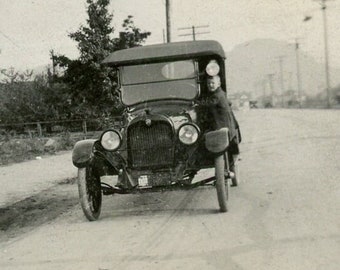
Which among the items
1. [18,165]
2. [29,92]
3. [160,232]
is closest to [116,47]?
[29,92]

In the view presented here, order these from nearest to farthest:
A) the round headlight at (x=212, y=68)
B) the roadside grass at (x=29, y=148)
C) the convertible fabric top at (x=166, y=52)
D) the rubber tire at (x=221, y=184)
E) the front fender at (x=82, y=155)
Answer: the rubber tire at (x=221, y=184) < the front fender at (x=82, y=155) < the round headlight at (x=212, y=68) < the convertible fabric top at (x=166, y=52) < the roadside grass at (x=29, y=148)

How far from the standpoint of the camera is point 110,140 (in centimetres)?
773

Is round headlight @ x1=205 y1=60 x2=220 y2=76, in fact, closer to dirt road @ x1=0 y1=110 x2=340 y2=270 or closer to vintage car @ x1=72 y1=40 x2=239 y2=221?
vintage car @ x1=72 y1=40 x2=239 y2=221

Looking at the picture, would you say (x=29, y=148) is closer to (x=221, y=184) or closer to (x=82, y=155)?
(x=82, y=155)

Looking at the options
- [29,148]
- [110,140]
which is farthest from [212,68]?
[29,148]

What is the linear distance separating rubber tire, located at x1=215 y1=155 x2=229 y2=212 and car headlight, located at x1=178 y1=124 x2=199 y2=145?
443mm

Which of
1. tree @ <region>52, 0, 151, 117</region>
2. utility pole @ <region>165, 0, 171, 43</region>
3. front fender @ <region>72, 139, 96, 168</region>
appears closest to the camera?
front fender @ <region>72, 139, 96, 168</region>

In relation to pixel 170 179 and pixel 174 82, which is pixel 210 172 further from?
pixel 170 179

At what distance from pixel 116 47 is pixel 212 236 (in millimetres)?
23565

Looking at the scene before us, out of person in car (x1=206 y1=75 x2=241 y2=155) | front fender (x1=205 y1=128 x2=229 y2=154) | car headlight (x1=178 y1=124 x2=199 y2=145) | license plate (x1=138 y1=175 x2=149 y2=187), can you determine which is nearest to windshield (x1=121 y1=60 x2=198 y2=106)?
person in car (x1=206 y1=75 x2=241 y2=155)

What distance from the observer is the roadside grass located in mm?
18167

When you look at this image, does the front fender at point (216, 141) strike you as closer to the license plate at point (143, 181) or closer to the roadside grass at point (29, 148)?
the license plate at point (143, 181)

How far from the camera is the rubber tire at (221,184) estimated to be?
7.12 m

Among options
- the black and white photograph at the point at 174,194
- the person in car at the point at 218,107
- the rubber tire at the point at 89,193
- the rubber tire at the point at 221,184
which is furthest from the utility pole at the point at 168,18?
the rubber tire at the point at 221,184
